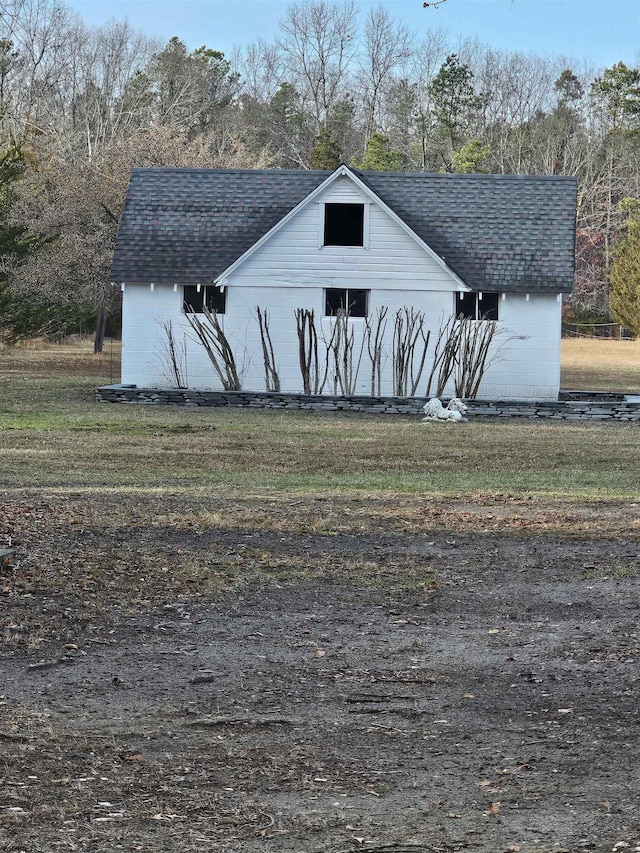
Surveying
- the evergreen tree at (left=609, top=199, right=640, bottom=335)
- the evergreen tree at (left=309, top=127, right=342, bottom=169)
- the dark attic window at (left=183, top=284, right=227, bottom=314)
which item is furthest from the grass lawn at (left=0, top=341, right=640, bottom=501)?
the evergreen tree at (left=309, top=127, right=342, bottom=169)

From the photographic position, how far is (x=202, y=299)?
90.5 feet

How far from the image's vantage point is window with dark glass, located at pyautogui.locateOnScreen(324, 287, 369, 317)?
1071 inches

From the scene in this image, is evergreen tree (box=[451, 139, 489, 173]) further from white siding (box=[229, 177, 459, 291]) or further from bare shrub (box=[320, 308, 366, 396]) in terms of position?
bare shrub (box=[320, 308, 366, 396])

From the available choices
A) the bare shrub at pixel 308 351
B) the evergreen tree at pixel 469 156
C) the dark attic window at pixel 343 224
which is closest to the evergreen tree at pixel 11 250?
the dark attic window at pixel 343 224

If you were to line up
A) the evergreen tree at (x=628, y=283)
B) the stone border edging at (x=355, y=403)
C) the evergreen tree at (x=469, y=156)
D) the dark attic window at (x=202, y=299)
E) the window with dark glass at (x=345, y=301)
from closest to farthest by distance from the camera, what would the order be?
1. the stone border edging at (x=355, y=403)
2. the window with dark glass at (x=345, y=301)
3. the dark attic window at (x=202, y=299)
4. the evergreen tree at (x=628, y=283)
5. the evergreen tree at (x=469, y=156)

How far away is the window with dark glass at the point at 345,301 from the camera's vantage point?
89.2 ft

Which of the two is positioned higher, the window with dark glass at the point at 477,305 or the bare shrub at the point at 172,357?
the window with dark glass at the point at 477,305

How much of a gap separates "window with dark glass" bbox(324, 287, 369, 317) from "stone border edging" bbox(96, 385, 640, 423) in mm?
2659

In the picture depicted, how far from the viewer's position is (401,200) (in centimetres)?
2842

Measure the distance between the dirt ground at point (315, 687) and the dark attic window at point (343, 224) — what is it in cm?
1735

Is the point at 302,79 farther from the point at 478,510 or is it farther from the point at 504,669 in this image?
the point at 504,669

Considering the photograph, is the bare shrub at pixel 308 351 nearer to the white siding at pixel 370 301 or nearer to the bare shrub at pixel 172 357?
the white siding at pixel 370 301

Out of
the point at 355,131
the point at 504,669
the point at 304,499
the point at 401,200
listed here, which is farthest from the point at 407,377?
the point at 355,131

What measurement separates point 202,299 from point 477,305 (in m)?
5.86
